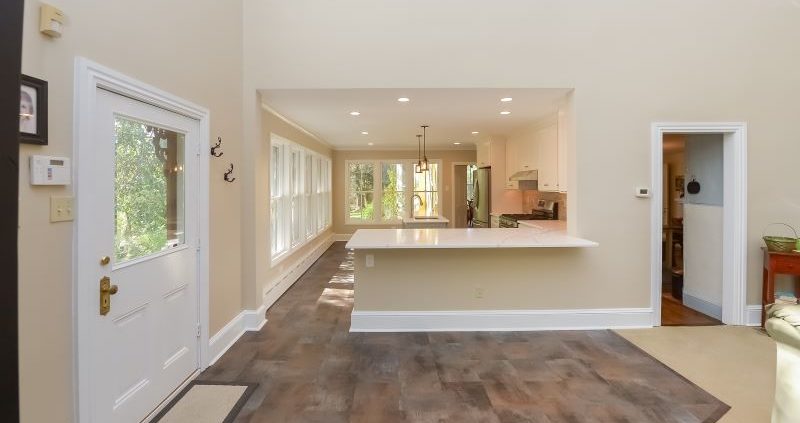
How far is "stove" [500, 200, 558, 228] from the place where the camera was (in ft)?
20.9

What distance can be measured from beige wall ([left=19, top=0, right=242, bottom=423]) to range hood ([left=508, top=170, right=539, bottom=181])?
4.51 metres

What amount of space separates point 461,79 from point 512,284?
6.65ft

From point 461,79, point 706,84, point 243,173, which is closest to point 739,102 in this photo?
point 706,84

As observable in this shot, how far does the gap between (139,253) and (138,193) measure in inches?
13.7

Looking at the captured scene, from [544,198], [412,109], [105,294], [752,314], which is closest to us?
[105,294]

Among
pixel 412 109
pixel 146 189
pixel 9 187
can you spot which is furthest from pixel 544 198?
pixel 9 187

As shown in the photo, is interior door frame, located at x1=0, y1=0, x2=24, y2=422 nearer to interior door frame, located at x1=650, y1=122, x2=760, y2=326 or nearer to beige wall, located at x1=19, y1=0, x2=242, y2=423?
beige wall, located at x1=19, y1=0, x2=242, y2=423

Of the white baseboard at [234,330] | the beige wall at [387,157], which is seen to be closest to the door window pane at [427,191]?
the beige wall at [387,157]

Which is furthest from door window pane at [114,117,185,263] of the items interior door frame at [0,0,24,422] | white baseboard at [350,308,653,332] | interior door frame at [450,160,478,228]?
interior door frame at [450,160,478,228]

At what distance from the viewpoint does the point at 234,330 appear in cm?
369

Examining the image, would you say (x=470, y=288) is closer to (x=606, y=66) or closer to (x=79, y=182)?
(x=606, y=66)

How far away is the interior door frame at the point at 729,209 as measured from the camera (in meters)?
3.90

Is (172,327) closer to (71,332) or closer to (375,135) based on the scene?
(71,332)

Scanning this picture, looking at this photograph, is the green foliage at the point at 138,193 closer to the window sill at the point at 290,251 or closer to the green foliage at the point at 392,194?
the window sill at the point at 290,251
